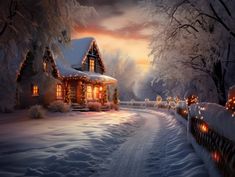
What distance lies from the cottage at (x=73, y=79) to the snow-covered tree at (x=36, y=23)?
1265 cm

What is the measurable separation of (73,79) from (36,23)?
75.2 feet

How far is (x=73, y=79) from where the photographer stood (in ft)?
102

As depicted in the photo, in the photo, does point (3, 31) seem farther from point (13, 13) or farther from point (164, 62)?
point (164, 62)

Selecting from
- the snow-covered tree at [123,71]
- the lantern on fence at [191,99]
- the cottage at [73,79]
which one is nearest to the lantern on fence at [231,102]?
the lantern on fence at [191,99]

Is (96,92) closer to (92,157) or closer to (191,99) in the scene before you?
(191,99)

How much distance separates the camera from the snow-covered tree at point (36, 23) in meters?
8.08

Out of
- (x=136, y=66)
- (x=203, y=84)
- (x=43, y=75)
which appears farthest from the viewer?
(x=136, y=66)

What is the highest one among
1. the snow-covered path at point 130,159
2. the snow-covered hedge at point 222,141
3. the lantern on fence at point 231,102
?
A: the lantern on fence at point 231,102

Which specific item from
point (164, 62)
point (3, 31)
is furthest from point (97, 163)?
point (164, 62)

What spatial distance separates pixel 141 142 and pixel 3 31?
263 inches

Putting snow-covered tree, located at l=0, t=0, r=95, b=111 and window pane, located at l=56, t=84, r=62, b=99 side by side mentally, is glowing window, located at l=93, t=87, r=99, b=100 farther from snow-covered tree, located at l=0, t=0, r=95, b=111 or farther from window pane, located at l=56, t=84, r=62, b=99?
snow-covered tree, located at l=0, t=0, r=95, b=111

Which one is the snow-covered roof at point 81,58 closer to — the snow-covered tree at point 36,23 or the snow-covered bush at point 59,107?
the snow-covered bush at point 59,107

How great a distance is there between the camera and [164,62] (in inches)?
742

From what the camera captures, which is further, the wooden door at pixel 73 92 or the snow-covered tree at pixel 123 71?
the snow-covered tree at pixel 123 71
